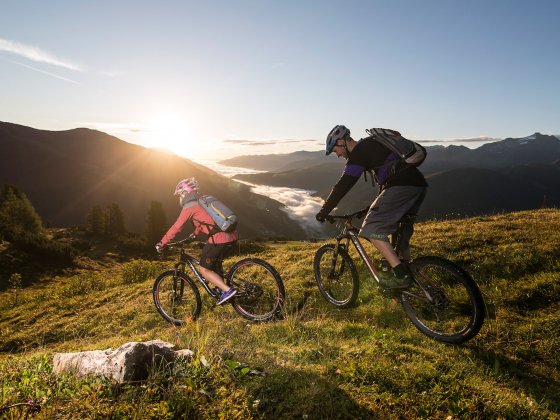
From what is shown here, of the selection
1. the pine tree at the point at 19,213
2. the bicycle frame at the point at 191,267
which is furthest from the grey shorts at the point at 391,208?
the pine tree at the point at 19,213

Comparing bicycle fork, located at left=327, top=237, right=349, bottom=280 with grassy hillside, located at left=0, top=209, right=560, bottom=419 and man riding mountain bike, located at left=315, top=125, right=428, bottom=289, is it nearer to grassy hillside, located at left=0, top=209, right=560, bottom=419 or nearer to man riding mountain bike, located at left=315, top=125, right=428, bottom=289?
grassy hillside, located at left=0, top=209, right=560, bottom=419

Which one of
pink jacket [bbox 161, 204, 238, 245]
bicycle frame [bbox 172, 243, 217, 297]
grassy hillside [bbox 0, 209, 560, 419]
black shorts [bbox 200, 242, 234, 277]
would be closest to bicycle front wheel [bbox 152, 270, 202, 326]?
bicycle frame [bbox 172, 243, 217, 297]

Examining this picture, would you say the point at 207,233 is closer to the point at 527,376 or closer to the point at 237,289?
the point at 237,289

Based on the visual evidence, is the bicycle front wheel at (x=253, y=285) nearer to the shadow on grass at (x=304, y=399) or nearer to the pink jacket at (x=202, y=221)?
the pink jacket at (x=202, y=221)

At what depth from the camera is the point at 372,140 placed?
646 centimetres

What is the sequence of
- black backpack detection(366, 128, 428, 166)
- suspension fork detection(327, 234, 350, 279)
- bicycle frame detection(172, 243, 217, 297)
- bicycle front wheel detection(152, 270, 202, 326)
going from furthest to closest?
bicycle front wheel detection(152, 270, 202, 326), bicycle frame detection(172, 243, 217, 297), suspension fork detection(327, 234, 350, 279), black backpack detection(366, 128, 428, 166)

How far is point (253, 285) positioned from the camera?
8.48 metres

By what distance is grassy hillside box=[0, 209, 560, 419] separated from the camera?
395cm

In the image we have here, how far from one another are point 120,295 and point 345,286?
430 inches

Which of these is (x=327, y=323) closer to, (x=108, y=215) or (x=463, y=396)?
(x=463, y=396)

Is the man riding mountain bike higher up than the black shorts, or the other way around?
the man riding mountain bike

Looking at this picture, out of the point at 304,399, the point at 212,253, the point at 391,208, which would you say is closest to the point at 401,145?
the point at 391,208

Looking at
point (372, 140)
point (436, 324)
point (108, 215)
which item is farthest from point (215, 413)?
point (108, 215)

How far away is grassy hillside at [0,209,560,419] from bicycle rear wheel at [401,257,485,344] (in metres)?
0.27
